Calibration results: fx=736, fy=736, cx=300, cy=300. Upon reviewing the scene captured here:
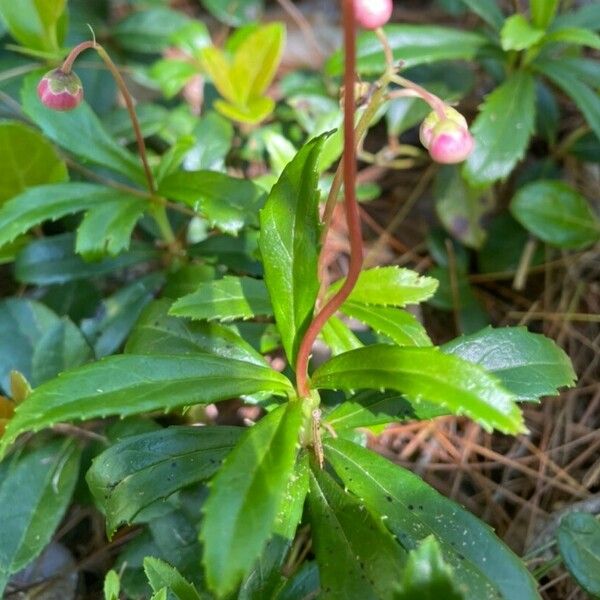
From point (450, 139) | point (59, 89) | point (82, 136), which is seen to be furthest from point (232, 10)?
point (450, 139)

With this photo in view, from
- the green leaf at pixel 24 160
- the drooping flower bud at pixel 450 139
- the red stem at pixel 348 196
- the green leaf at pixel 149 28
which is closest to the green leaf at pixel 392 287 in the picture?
the red stem at pixel 348 196

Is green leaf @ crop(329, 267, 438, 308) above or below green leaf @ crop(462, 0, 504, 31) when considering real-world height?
below

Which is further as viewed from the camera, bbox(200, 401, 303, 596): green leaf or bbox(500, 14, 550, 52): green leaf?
bbox(500, 14, 550, 52): green leaf

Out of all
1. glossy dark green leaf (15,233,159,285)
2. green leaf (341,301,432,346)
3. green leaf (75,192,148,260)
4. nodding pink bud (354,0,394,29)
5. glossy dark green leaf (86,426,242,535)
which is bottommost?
glossy dark green leaf (86,426,242,535)

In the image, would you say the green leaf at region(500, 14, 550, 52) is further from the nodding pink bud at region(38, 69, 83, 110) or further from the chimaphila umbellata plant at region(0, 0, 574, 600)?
the nodding pink bud at region(38, 69, 83, 110)

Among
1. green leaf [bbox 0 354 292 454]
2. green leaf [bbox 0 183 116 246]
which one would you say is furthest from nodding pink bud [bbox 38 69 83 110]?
green leaf [bbox 0 354 292 454]

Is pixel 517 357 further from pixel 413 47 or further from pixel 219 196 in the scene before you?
pixel 413 47
